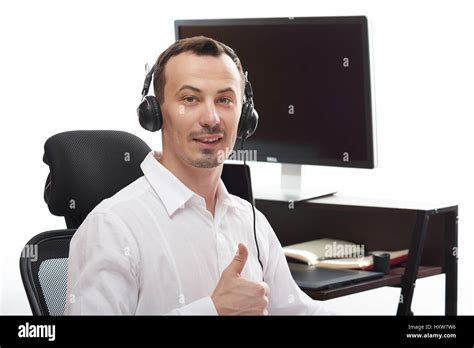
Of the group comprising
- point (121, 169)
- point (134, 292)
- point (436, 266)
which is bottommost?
point (436, 266)

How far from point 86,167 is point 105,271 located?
24.5 inches

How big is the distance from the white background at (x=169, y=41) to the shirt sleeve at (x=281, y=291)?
218 centimetres

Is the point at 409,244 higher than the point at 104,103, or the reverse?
the point at 104,103

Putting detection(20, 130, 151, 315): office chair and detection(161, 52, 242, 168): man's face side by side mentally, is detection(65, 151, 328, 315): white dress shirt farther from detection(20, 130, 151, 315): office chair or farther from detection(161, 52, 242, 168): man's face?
detection(20, 130, 151, 315): office chair

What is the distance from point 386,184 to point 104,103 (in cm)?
132

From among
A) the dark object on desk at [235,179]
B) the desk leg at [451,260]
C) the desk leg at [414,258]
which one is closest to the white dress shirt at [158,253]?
the dark object on desk at [235,179]

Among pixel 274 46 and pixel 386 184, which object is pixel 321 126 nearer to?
pixel 274 46

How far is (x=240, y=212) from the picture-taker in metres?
1.51

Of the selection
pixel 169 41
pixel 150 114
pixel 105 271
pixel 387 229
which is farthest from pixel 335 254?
pixel 169 41

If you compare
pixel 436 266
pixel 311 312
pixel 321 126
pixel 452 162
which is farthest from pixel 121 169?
pixel 452 162

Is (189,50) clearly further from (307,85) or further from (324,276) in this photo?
(307,85)

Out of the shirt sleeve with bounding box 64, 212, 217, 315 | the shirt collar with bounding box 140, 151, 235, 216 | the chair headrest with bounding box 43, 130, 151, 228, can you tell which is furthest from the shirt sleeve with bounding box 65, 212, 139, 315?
the chair headrest with bounding box 43, 130, 151, 228

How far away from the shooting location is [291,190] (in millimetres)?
2637

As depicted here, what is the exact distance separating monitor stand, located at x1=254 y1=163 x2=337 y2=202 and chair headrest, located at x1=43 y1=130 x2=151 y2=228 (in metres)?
0.74
